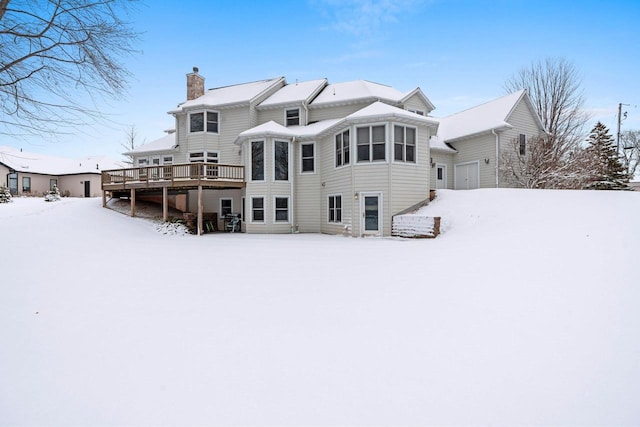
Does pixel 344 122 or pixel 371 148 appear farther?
pixel 344 122

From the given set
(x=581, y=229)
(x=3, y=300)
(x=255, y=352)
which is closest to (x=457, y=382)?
(x=255, y=352)

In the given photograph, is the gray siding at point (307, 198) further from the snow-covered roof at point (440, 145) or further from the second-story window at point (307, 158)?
the snow-covered roof at point (440, 145)

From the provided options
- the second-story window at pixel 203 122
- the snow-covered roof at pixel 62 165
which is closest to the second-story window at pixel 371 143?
the second-story window at pixel 203 122

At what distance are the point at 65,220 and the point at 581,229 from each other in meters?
20.8

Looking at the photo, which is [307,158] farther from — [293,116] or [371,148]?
[371,148]

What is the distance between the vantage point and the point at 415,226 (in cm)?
1220

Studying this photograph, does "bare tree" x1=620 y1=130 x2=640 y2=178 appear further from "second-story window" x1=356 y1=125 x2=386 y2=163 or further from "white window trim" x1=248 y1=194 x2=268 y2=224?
"white window trim" x1=248 y1=194 x2=268 y2=224

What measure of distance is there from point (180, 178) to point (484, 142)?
57.8 feet

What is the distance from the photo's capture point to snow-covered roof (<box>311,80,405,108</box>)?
17.3 meters

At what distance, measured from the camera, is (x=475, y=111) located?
20828mm

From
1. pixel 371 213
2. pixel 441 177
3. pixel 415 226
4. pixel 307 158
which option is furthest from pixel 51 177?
pixel 441 177

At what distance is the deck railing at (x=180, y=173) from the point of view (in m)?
15.8

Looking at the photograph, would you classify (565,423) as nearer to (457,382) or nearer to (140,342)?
(457,382)

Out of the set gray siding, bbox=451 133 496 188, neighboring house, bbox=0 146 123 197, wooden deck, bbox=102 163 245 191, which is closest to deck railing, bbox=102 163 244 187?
wooden deck, bbox=102 163 245 191
